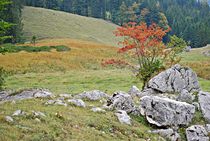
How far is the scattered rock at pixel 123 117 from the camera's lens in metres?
16.1

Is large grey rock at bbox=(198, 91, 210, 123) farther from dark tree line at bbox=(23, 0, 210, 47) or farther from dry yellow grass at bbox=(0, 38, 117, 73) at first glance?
dark tree line at bbox=(23, 0, 210, 47)

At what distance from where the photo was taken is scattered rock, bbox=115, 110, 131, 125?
52.7 feet

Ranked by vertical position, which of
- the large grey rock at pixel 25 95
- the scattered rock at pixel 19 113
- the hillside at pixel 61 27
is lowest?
the large grey rock at pixel 25 95

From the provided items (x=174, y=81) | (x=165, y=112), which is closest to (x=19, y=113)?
(x=165, y=112)

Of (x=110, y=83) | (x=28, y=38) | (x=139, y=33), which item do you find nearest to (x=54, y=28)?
(x=28, y=38)

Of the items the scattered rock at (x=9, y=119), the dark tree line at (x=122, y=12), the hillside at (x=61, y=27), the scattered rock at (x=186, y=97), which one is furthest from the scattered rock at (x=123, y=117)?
the dark tree line at (x=122, y=12)

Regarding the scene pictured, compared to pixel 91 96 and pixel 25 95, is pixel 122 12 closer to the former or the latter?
pixel 91 96

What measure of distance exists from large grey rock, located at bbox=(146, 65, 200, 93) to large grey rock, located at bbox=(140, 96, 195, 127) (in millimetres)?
5429

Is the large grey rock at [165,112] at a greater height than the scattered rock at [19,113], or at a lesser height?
lesser

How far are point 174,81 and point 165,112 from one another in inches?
286

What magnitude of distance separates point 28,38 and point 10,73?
49.1m

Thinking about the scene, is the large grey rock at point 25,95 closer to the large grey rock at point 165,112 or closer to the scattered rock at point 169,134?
the large grey rock at point 165,112

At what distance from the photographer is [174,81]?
2417cm

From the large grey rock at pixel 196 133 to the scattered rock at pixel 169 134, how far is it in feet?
2.14
